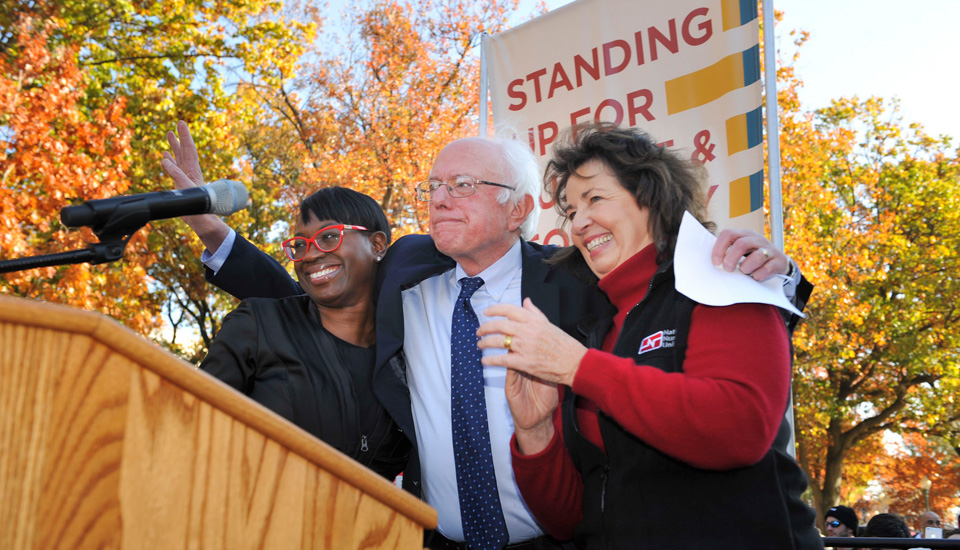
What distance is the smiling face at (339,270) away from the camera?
282 centimetres

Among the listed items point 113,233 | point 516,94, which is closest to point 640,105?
point 516,94

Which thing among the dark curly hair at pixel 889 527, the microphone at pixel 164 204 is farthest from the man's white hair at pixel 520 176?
the dark curly hair at pixel 889 527

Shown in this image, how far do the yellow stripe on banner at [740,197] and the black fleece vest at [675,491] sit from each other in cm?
181

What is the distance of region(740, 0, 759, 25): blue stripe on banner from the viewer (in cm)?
362

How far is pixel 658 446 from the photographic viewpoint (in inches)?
62.9

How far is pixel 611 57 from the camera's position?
13.5 ft

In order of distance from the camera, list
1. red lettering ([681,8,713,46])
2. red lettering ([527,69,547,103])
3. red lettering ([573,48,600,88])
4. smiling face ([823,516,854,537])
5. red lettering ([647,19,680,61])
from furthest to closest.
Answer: smiling face ([823,516,854,537]) → red lettering ([527,69,547,103]) → red lettering ([573,48,600,88]) → red lettering ([647,19,680,61]) → red lettering ([681,8,713,46])

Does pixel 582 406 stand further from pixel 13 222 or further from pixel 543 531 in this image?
pixel 13 222

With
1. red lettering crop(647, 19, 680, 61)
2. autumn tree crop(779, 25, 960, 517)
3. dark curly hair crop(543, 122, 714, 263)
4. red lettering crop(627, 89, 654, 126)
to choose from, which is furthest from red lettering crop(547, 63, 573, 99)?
autumn tree crop(779, 25, 960, 517)

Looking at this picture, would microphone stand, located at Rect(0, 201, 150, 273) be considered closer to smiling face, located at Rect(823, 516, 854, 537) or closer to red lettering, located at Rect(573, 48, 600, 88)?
red lettering, located at Rect(573, 48, 600, 88)

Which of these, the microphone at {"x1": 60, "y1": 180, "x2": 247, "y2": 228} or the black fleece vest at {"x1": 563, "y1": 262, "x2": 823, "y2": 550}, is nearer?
the microphone at {"x1": 60, "y1": 180, "x2": 247, "y2": 228}

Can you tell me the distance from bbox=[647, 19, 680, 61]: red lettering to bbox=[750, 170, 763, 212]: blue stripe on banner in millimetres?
799

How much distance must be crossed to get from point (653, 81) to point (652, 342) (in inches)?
96.8

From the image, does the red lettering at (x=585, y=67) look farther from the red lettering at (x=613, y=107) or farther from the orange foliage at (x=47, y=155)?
the orange foliage at (x=47, y=155)
